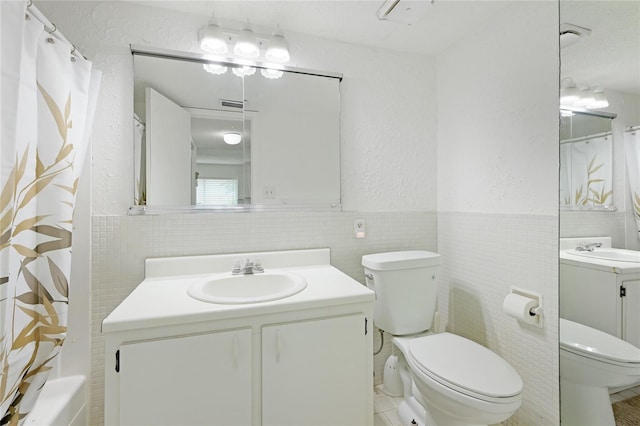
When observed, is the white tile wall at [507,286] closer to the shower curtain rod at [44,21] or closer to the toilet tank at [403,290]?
the toilet tank at [403,290]

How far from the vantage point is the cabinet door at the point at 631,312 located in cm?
97

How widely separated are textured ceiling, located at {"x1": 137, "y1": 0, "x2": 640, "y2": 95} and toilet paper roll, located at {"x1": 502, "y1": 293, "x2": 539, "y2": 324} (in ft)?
2.94

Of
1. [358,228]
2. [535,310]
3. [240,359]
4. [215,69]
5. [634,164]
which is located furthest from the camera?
[358,228]

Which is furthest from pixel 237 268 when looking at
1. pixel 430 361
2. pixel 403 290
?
pixel 430 361

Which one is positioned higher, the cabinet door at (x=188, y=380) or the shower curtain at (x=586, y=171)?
the shower curtain at (x=586, y=171)

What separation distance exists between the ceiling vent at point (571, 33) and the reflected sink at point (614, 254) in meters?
0.83

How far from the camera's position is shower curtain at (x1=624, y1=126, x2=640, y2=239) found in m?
0.95

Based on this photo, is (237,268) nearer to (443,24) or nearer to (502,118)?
(502,118)

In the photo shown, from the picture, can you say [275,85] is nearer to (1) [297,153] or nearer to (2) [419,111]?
(1) [297,153]

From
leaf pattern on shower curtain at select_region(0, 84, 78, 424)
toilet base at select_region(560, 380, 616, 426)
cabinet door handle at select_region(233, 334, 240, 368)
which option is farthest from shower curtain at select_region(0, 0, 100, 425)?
toilet base at select_region(560, 380, 616, 426)

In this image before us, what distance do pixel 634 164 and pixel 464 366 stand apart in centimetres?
94

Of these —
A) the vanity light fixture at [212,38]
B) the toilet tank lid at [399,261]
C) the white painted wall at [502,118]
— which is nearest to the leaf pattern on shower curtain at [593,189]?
the white painted wall at [502,118]

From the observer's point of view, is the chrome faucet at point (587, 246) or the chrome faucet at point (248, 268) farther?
the chrome faucet at point (248, 268)

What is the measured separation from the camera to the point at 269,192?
1.65 m
